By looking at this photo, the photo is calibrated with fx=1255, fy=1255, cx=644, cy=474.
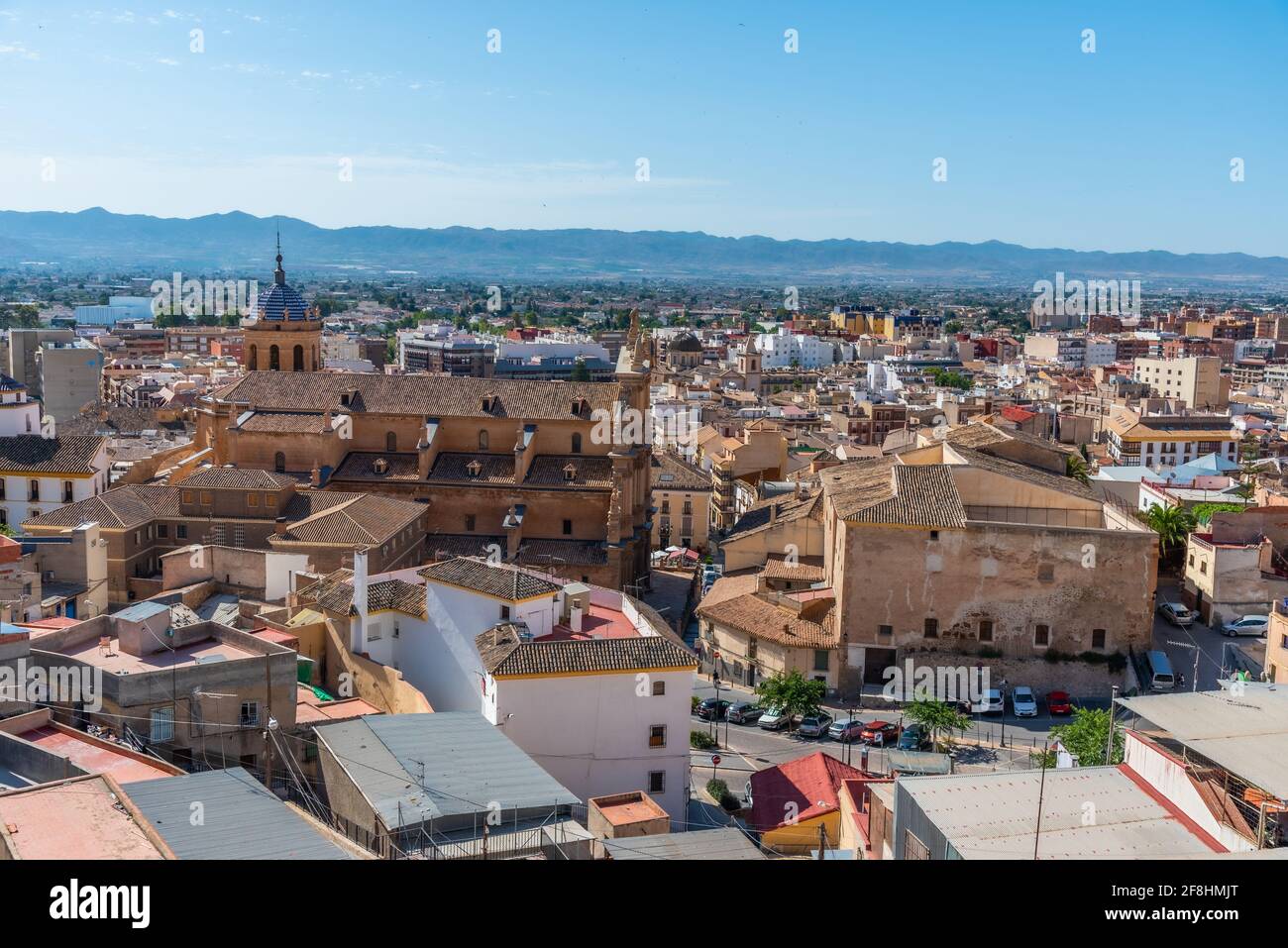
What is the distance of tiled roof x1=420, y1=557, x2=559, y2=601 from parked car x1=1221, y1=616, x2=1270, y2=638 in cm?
1623

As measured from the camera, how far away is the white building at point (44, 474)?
96.4 feet

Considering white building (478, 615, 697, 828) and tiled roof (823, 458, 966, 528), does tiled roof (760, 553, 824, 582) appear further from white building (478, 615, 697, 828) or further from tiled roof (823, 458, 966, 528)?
white building (478, 615, 697, 828)

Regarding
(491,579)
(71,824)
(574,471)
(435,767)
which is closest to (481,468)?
(574,471)

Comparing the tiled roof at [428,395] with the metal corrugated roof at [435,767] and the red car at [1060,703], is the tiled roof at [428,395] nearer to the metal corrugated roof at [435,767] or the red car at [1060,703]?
the red car at [1060,703]

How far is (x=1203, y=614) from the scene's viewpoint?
2838cm

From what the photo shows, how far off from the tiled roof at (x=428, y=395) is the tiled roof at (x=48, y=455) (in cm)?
330

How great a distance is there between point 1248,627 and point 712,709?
1242cm

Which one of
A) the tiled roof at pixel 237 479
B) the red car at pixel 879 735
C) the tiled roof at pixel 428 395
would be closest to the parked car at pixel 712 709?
the red car at pixel 879 735

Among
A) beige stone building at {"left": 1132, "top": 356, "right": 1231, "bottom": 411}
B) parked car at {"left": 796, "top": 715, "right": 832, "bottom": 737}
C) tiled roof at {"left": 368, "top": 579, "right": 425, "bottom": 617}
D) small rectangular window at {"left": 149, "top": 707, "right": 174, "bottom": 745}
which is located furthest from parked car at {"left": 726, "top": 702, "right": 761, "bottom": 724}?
beige stone building at {"left": 1132, "top": 356, "right": 1231, "bottom": 411}

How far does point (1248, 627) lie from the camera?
26.9m

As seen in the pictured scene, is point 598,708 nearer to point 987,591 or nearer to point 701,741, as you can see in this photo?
point 701,741

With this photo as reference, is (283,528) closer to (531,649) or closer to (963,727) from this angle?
(531,649)
